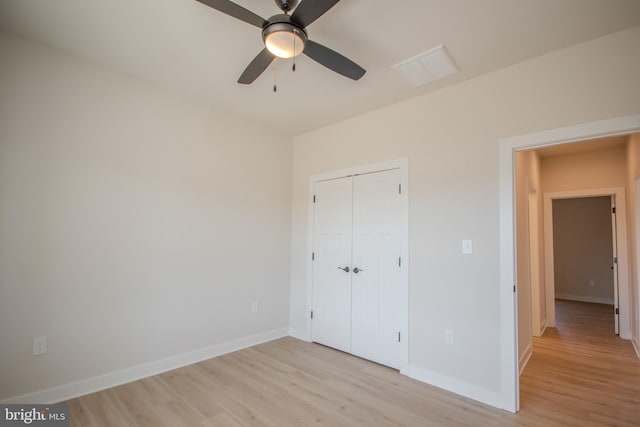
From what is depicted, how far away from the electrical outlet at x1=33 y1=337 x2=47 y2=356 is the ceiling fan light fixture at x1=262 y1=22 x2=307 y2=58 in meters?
2.71

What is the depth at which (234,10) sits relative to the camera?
158 centimetres

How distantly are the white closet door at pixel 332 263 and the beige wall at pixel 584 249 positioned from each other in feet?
20.3

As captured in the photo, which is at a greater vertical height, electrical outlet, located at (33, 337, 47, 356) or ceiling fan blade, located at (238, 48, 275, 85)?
ceiling fan blade, located at (238, 48, 275, 85)

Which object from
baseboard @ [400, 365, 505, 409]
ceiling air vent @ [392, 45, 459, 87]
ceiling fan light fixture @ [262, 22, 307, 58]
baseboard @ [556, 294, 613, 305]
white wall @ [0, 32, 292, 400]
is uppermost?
ceiling air vent @ [392, 45, 459, 87]

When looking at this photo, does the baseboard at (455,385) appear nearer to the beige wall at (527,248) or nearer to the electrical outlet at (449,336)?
the electrical outlet at (449,336)

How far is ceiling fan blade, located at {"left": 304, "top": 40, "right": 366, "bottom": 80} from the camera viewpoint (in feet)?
6.13

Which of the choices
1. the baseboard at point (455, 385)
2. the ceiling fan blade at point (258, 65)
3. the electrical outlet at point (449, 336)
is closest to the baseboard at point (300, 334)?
the baseboard at point (455, 385)

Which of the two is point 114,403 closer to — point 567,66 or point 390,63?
point 390,63

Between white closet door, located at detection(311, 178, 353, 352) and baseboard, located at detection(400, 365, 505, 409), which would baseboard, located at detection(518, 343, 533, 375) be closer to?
baseboard, located at detection(400, 365, 505, 409)

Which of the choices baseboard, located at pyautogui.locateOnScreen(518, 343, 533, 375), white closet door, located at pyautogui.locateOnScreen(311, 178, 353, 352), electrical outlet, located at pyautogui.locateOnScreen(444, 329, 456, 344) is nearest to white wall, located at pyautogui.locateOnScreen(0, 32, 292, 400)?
white closet door, located at pyautogui.locateOnScreen(311, 178, 353, 352)

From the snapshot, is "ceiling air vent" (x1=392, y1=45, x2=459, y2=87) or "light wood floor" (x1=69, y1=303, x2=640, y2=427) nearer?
"light wood floor" (x1=69, y1=303, x2=640, y2=427)

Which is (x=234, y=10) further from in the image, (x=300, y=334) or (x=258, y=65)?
(x=300, y=334)

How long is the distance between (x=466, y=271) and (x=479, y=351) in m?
0.65

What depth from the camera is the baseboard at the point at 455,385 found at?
2.46m
